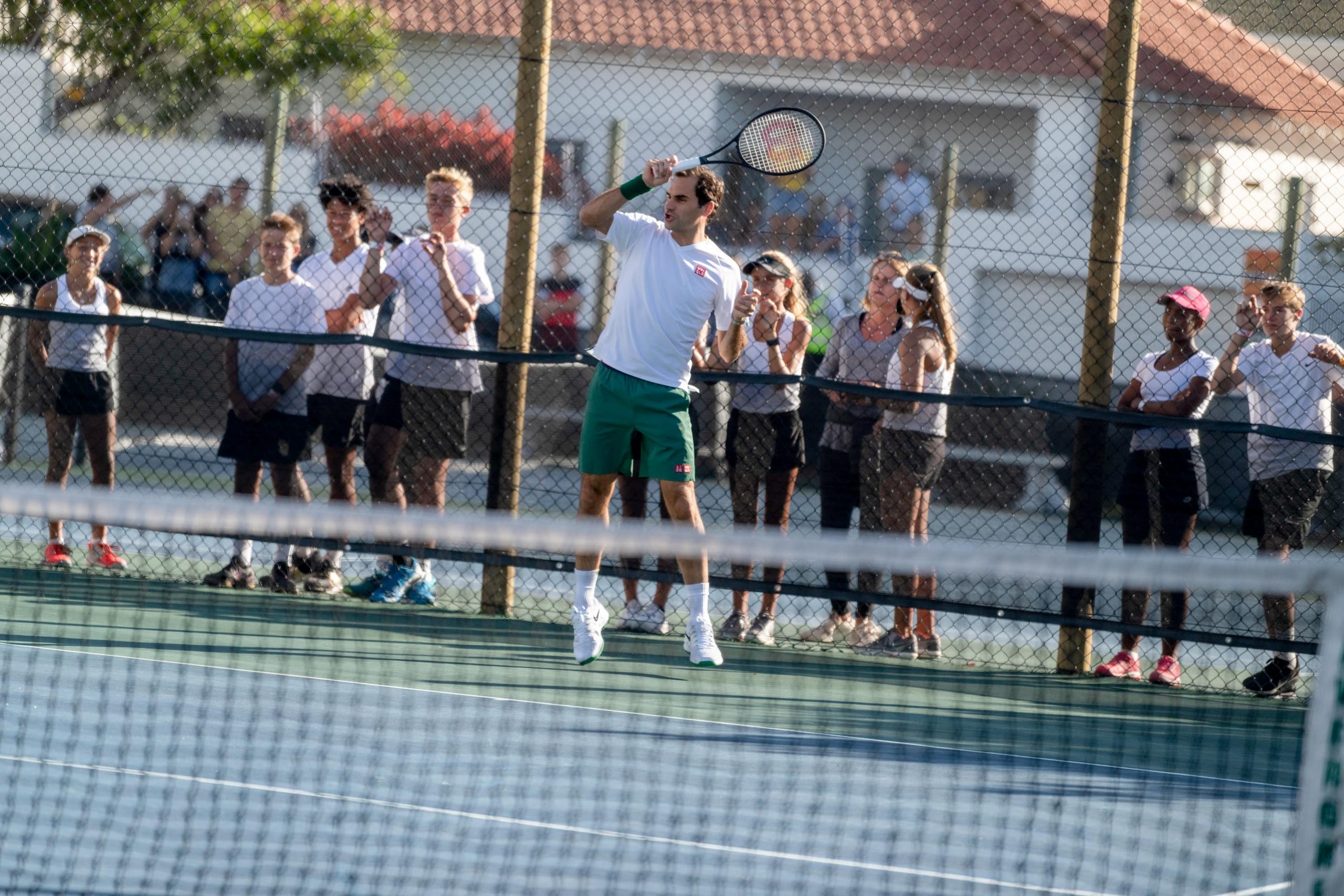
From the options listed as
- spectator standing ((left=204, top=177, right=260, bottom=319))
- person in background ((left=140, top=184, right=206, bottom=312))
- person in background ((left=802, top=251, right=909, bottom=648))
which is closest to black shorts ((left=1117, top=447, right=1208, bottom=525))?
person in background ((left=802, top=251, right=909, bottom=648))

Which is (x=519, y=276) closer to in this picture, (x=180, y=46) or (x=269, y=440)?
(x=269, y=440)

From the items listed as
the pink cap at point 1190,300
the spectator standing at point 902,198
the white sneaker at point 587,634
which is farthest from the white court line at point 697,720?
the spectator standing at point 902,198

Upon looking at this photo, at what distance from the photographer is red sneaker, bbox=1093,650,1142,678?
738 centimetres

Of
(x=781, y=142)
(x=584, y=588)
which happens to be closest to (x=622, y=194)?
(x=781, y=142)

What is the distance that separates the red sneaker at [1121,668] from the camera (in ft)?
24.2

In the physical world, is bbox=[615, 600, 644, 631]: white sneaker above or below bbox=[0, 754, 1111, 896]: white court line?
above

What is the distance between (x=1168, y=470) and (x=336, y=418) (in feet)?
11.8

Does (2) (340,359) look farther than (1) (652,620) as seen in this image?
Yes

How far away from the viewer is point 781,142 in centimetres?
673

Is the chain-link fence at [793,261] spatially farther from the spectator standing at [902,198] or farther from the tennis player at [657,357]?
the tennis player at [657,357]

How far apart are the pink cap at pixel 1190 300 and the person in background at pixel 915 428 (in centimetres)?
92

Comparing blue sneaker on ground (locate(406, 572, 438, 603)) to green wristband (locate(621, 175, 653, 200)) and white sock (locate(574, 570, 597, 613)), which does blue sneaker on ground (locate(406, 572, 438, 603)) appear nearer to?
white sock (locate(574, 570, 597, 613))

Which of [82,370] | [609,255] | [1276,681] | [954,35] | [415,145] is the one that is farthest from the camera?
[415,145]

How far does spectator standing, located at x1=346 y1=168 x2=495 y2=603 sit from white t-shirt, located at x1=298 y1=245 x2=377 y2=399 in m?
0.11
